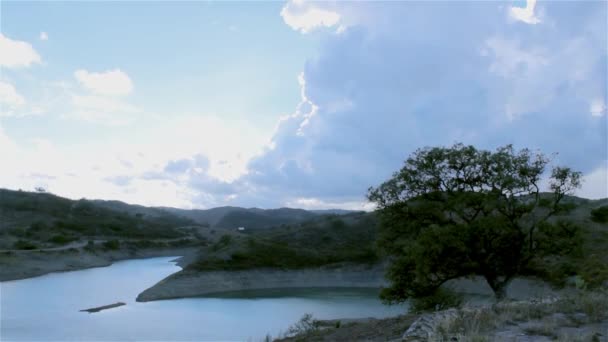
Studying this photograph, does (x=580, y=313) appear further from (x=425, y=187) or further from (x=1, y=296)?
(x=1, y=296)

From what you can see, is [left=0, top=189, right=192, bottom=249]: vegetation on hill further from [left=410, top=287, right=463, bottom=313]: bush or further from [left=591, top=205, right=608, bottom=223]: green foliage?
[left=591, top=205, right=608, bottom=223]: green foliage

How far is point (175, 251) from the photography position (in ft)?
297

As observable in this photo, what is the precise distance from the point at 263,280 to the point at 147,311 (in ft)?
55.5

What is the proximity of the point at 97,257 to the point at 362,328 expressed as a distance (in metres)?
61.9

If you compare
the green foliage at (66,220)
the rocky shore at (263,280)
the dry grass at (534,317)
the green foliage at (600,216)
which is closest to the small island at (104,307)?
the rocky shore at (263,280)


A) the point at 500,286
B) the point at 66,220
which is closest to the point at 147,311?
the point at 500,286

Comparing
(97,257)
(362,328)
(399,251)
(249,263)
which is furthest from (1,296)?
(362,328)

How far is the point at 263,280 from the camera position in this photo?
49125mm

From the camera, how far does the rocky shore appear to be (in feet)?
138

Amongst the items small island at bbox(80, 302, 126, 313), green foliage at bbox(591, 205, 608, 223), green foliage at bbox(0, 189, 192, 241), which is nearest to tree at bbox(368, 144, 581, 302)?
small island at bbox(80, 302, 126, 313)

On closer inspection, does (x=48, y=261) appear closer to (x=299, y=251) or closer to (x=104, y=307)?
(x=104, y=307)

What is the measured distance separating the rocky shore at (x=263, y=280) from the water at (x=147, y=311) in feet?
6.08

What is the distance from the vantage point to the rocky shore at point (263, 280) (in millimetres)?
42062

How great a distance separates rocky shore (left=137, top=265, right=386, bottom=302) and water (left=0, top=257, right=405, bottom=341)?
1.85m
